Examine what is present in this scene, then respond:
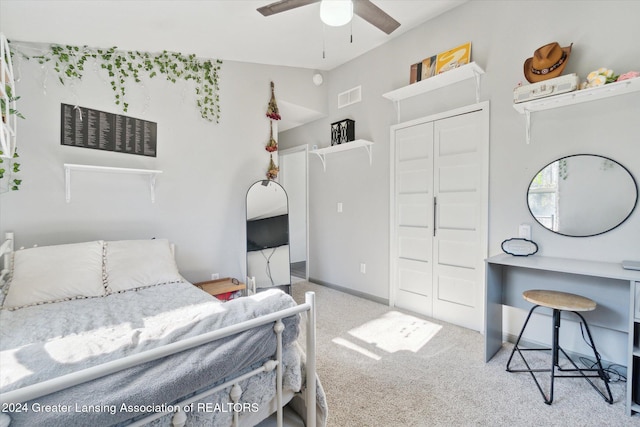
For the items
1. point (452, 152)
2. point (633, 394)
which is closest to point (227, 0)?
point (452, 152)

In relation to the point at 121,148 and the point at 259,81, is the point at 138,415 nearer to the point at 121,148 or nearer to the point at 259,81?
the point at 121,148

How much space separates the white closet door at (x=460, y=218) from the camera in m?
2.69

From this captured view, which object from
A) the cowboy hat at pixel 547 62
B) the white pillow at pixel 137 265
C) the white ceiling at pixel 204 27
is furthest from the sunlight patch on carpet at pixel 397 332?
the white ceiling at pixel 204 27

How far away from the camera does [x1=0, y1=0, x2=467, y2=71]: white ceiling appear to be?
192 centimetres

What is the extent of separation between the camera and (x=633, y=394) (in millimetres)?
1691

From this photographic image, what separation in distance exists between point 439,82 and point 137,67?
2.88 m

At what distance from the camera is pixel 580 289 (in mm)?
2150

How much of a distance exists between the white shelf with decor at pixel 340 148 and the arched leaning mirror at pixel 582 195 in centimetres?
176

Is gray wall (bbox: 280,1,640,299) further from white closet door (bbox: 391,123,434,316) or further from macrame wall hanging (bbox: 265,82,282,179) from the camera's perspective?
macrame wall hanging (bbox: 265,82,282,179)

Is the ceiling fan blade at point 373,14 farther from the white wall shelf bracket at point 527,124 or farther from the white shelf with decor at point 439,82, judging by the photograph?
the white wall shelf bracket at point 527,124

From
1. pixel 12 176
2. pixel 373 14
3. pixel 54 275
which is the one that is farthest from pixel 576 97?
pixel 12 176

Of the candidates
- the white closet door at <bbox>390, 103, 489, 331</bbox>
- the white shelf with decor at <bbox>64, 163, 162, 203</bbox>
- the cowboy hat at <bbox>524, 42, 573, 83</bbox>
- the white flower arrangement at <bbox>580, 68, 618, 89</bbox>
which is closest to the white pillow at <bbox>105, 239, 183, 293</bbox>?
the white shelf with decor at <bbox>64, 163, 162, 203</bbox>

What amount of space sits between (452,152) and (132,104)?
3.07 metres

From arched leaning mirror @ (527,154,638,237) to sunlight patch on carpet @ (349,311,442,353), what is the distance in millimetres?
1366
